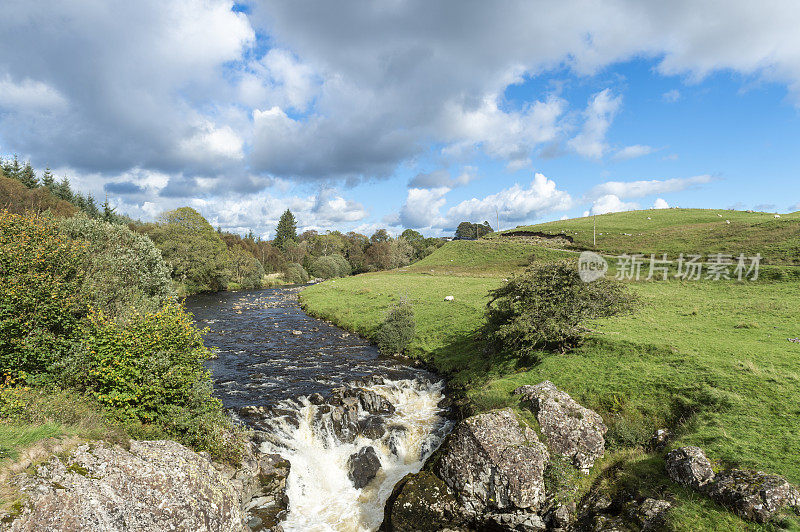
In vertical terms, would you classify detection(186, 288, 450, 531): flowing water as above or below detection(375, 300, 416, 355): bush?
below

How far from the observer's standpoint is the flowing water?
15.8 meters

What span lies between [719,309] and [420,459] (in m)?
31.0

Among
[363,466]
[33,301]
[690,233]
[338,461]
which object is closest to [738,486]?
[363,466]

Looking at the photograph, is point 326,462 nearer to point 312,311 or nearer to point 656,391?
point 656,391

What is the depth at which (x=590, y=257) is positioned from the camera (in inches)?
2741

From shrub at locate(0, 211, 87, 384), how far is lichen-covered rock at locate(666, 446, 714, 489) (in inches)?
978

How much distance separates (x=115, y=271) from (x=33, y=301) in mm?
13551

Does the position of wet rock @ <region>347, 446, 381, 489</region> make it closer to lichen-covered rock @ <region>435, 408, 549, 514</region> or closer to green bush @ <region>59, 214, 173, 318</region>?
lichen-covered rock @ <region>435, 408, 549, 514</region>

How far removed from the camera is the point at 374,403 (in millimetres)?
22875

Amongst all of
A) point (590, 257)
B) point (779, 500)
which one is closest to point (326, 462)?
point (779, 500)

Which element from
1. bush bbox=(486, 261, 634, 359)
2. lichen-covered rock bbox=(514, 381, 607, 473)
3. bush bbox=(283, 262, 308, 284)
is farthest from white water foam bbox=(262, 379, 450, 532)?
bush bbox=(283, 262, 308, 284)

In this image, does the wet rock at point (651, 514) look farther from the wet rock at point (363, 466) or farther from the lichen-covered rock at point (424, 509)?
the wet rock at point (363, 466)

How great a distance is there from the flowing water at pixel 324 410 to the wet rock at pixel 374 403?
0.46 metres

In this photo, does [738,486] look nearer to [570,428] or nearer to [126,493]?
[570,428]
